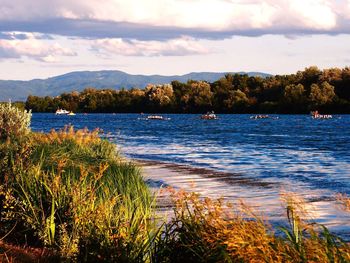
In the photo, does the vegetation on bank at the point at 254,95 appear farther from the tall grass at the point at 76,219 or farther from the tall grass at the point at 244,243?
the tall grass at the point at 244,243

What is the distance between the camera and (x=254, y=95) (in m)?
170

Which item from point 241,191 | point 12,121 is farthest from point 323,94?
point 241,191

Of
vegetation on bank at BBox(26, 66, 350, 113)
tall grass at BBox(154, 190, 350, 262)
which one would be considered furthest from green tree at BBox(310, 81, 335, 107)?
tall grass at BBox(154, 190, 350, 262)

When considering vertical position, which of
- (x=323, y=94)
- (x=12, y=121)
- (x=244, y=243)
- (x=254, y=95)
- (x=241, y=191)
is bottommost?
(x=241, y=191)

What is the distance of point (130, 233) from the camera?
33.9ft

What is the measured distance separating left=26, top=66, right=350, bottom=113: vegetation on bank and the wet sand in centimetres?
11332

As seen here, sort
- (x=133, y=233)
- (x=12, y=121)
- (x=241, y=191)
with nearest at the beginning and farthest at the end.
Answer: (x=133, y=233), (x=241, y=191), (x=12, y=121)

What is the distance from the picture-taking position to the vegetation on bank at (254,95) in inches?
5669

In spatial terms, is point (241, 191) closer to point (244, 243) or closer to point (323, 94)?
point (244, 243)

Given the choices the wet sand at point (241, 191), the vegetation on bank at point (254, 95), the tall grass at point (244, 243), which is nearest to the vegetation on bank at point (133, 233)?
the tall grass at point (244, 243)

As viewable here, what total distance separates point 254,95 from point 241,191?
147959mm

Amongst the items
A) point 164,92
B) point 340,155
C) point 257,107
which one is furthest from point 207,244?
point 164,92

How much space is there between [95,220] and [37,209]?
204cm

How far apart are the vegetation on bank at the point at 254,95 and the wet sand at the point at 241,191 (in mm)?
113322
